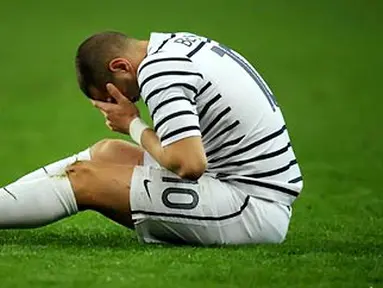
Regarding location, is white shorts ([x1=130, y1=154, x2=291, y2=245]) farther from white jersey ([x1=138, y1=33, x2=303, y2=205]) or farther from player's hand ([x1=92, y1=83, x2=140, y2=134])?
player's hand ([x1=92, y1=83, x2=140, y2=134])

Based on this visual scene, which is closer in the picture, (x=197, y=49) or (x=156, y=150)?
(x=156, y=150)

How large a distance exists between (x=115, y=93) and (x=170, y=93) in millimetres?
324

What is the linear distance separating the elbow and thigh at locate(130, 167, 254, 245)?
0.19m

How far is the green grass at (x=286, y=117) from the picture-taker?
544 centimetres

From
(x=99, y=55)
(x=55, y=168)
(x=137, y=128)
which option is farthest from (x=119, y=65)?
(x=55, y=168)

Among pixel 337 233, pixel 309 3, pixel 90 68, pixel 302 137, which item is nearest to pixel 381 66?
pixel 302 137

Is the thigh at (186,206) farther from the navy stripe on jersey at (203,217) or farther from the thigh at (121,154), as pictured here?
the thigh at (121,154)

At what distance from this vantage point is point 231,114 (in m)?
5.87

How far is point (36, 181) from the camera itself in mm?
5953

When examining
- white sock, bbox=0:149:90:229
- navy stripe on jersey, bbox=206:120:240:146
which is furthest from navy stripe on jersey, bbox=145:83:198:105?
white sock, bbox=0:149:90:229

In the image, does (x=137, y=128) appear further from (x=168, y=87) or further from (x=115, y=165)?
(x=168, y=87)

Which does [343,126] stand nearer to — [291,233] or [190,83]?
[291,233]

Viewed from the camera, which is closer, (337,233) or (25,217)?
(25,217)

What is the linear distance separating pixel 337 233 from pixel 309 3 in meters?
10.8
